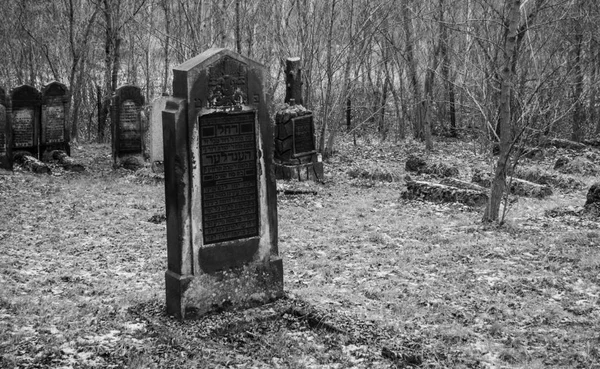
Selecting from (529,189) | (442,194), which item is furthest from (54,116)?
(529,189)

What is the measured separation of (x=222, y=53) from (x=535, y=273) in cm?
443

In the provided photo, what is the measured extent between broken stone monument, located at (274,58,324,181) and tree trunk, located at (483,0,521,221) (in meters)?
5.44

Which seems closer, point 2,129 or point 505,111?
point 505,111

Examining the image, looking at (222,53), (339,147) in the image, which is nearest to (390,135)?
(339,147)

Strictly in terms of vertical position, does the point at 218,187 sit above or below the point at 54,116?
below

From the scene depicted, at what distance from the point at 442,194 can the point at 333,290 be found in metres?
6.04

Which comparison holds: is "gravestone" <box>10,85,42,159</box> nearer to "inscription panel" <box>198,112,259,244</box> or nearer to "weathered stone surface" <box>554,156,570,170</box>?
"inscription panel" <box>198,112,259,244</box>

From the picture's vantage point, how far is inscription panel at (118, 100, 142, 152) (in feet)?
54.4

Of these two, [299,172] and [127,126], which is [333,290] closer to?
[299,172]

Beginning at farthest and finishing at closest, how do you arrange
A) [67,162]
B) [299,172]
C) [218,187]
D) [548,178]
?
[67,162] → [299,172] → [548,178] → [218,187]

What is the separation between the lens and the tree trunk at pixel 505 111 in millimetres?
9922

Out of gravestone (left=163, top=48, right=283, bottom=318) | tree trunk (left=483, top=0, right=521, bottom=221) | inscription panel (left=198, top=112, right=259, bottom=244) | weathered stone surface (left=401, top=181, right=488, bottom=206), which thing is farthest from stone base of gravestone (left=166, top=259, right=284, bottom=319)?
weathered stone surface (left=401, top=181, right=488, bottom=206)

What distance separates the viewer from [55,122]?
17.2 m

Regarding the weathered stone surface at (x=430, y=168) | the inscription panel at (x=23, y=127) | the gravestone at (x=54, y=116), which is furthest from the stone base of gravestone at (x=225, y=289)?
the gravestone at (x=54, y=116)
